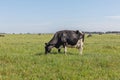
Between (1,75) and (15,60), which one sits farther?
(15,60)

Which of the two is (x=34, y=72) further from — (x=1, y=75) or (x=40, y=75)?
(x=1, y=75)

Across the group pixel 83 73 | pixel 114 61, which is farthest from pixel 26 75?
pixel 114 61

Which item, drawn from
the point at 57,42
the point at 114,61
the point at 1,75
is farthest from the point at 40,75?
the point at 57,42

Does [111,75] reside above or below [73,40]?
below

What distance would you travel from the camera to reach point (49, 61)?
666 inches

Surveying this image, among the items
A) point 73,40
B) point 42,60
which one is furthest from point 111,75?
point 73,40

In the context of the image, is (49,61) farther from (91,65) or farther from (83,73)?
(83,73)

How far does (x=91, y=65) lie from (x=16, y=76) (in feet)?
15.8

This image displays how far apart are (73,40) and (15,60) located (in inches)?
250

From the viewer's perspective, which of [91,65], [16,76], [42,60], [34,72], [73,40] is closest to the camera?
[16,76]

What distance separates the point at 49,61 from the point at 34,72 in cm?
315

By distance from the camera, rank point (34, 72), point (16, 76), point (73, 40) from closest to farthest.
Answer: point (16, 76), point (34, 72), point (73, 40)

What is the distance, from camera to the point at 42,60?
17.1 m

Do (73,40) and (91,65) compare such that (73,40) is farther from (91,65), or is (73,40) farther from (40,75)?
(40,75)
